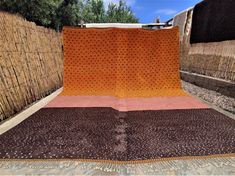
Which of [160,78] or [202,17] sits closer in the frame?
[160,78]

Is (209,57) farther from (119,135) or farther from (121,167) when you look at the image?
(121,167)

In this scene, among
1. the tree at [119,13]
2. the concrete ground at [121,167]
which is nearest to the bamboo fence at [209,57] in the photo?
the concrete ground at [121,167]

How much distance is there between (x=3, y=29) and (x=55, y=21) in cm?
1260

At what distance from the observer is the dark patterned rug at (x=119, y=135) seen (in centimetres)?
275

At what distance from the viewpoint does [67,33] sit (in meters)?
6.46

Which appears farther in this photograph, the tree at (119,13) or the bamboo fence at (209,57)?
the tree at (119,13)

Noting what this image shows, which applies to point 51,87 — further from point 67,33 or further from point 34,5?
point 34,5

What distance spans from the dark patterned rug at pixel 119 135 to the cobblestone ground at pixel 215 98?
0.50m

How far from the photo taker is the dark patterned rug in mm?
2748

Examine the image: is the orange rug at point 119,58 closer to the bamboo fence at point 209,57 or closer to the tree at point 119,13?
the bamboo fence at point 209,57

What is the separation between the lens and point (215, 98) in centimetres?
546

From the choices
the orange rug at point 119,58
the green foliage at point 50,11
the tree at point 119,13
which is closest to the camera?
the orange rug at point 119,58

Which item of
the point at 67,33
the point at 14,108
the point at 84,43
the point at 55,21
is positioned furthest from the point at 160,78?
the point at 55,21

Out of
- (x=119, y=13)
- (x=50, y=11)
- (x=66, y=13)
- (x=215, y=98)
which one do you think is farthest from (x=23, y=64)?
(x=119, y=13)
